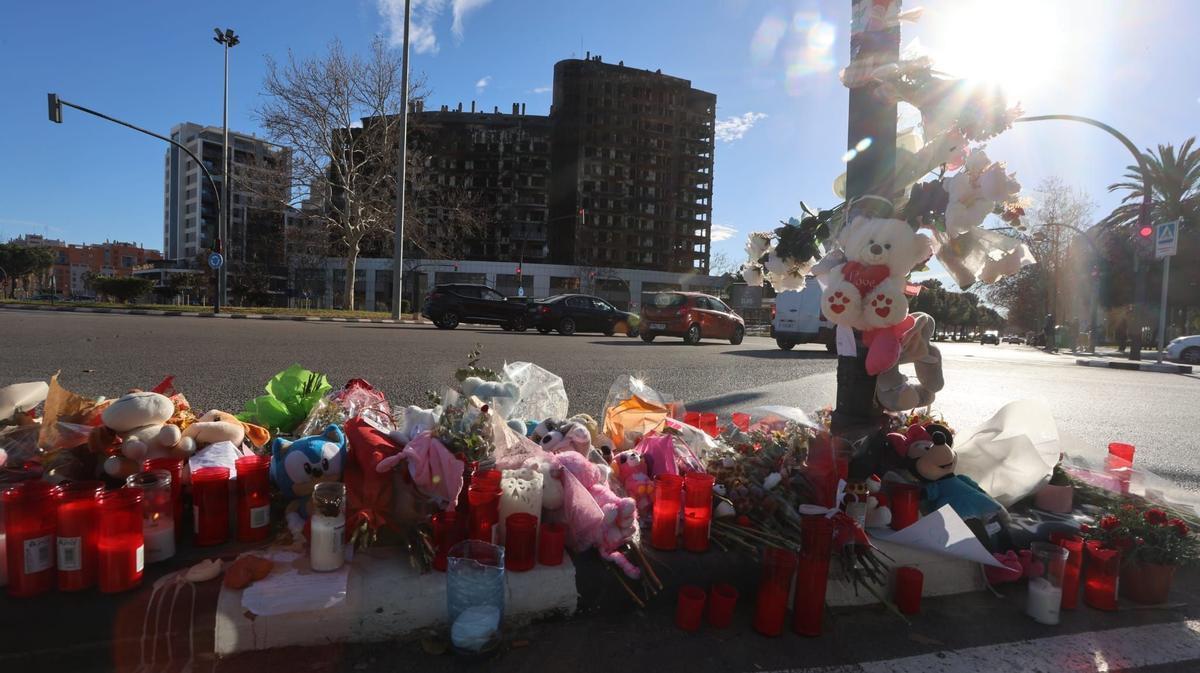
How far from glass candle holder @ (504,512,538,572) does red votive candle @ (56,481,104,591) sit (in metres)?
1.18

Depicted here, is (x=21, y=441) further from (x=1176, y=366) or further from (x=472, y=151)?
(x=472, y=151)

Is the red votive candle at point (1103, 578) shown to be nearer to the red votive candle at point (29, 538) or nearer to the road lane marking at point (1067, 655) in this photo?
the road lane marking at point (1067, 655)

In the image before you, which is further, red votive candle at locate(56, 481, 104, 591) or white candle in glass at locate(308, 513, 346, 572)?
white candle in glass at locate(308, 513, 346, 572)

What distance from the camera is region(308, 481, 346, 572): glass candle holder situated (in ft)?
6.26

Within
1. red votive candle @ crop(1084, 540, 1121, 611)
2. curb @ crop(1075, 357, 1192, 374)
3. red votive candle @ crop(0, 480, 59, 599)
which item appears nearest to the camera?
red votive candle @ crop(0, 480, 59, 599)

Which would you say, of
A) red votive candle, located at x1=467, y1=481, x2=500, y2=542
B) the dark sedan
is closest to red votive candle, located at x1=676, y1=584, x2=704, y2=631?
red votive candle, located at x1=467, y1=481, x2=500, y2=542

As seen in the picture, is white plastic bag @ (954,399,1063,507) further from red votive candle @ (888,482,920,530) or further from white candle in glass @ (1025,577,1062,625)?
white candle in glass @ (1025,577,1062,625)

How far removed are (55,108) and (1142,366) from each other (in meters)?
31.1

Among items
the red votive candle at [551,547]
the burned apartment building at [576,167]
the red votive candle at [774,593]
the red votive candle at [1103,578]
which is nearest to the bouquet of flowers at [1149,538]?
the red votive candle at [1103,578]

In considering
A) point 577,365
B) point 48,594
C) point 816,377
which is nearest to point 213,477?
point 48,594

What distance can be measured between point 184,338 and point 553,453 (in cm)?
1057

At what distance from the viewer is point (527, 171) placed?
3179 inches

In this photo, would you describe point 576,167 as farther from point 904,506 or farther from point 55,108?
point 904,506

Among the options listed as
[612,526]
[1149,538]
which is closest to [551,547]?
[612,526]
